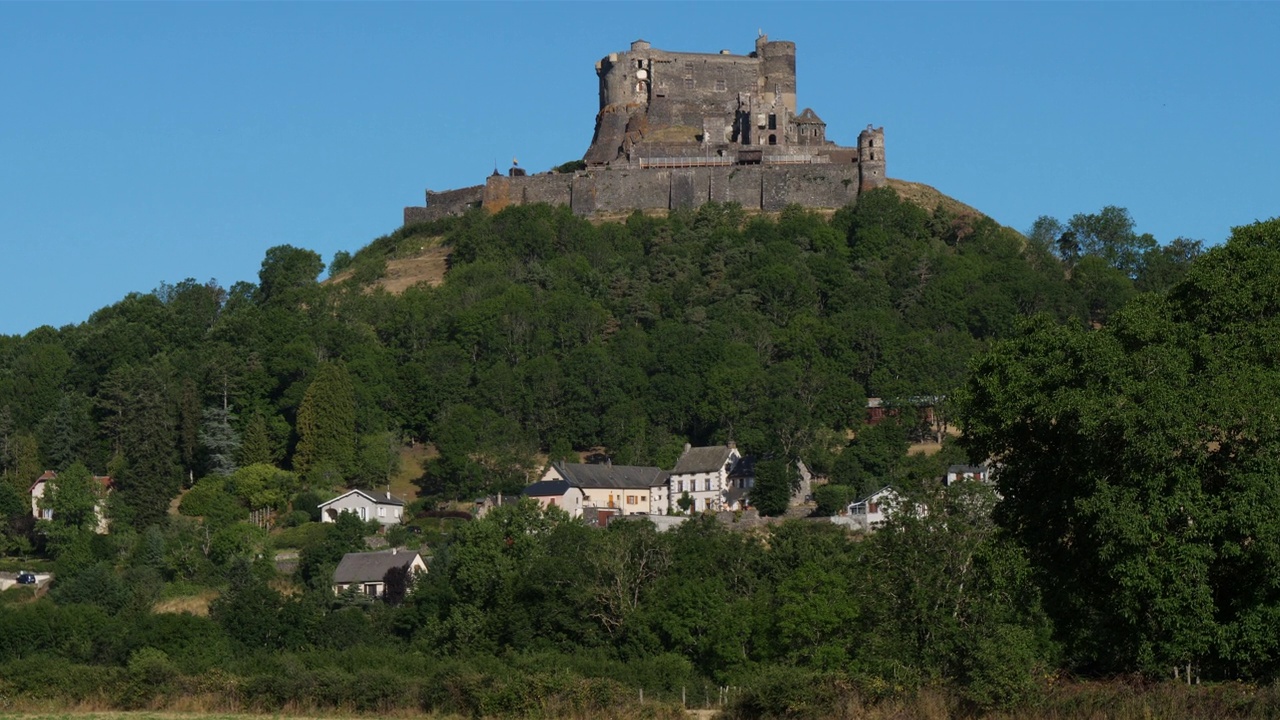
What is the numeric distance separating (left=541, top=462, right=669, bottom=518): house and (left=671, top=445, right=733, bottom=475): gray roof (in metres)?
1.01

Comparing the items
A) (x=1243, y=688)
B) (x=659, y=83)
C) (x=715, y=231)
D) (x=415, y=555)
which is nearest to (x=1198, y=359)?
(x=1243, y=688)

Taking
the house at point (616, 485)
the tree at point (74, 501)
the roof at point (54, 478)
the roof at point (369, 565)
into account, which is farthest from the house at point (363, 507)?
the roof at point (54, 478)

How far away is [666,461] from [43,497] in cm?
2808

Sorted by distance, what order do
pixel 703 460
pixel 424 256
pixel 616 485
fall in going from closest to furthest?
pixel 616 485
pixel 703 460
pixel 424 256

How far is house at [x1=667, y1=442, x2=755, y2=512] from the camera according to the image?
280 feet

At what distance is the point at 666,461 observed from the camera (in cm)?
9056

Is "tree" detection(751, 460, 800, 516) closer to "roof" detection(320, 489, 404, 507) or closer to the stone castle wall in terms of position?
"roof" detection(320, 489, 404, 507)

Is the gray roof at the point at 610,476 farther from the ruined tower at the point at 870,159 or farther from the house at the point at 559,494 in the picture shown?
the ruined tower at the point at 870,159

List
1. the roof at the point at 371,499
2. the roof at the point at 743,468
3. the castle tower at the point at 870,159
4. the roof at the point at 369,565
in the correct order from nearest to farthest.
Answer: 1. the roof at the point at 369,565
2. the roof at the point at 371,499
3. the roof at the point at 743,468
4. the castle tower at the point at 870,159

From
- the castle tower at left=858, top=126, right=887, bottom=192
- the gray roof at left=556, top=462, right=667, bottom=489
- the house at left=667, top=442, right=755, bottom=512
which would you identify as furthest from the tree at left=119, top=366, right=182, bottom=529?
the castle tower at left=858, top=126, right=887, bottom=192

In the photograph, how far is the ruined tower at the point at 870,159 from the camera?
112562 mm

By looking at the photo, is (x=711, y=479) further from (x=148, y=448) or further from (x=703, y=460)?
(x=148, y=448)

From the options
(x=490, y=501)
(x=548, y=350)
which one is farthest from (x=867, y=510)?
(x=548, y=350)

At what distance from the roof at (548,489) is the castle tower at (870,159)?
35.2 metres
